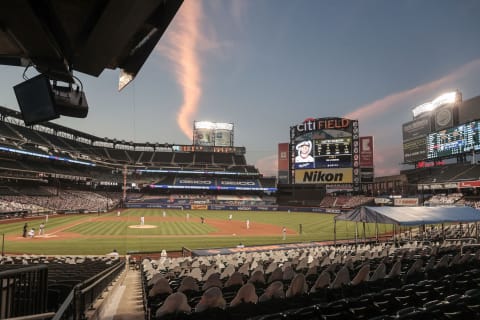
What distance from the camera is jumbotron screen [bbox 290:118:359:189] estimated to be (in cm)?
6481

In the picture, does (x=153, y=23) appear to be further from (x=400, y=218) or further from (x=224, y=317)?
(x=400, y=218)

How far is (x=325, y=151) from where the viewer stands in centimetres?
6644

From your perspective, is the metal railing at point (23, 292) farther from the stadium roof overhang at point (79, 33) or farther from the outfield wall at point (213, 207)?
the outfield wall at point (213, 207)

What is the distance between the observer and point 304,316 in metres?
4.14

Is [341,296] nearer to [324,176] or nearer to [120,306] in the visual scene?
[120,306]

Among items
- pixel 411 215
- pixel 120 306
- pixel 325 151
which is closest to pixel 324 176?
pixel 325 151

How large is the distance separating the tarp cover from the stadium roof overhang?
14.0 metres

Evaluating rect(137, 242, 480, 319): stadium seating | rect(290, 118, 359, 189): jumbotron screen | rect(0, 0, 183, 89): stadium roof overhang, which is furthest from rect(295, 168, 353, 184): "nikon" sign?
rect(0, 0, 183, 89): stadium roof overhang

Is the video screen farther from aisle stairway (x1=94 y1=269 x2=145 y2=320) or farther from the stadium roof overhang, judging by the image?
the stadium roof overhang

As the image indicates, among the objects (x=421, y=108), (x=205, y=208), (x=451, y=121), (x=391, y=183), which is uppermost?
(x=421, y=108)

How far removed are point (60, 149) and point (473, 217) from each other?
257ft

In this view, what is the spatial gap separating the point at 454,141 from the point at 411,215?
57734mm

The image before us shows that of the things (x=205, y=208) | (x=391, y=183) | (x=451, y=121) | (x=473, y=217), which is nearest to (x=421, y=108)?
(x=451, y=121)

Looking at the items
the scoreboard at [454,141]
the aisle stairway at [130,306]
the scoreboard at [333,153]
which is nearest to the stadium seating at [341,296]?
the aisle stairway at [130,306]
